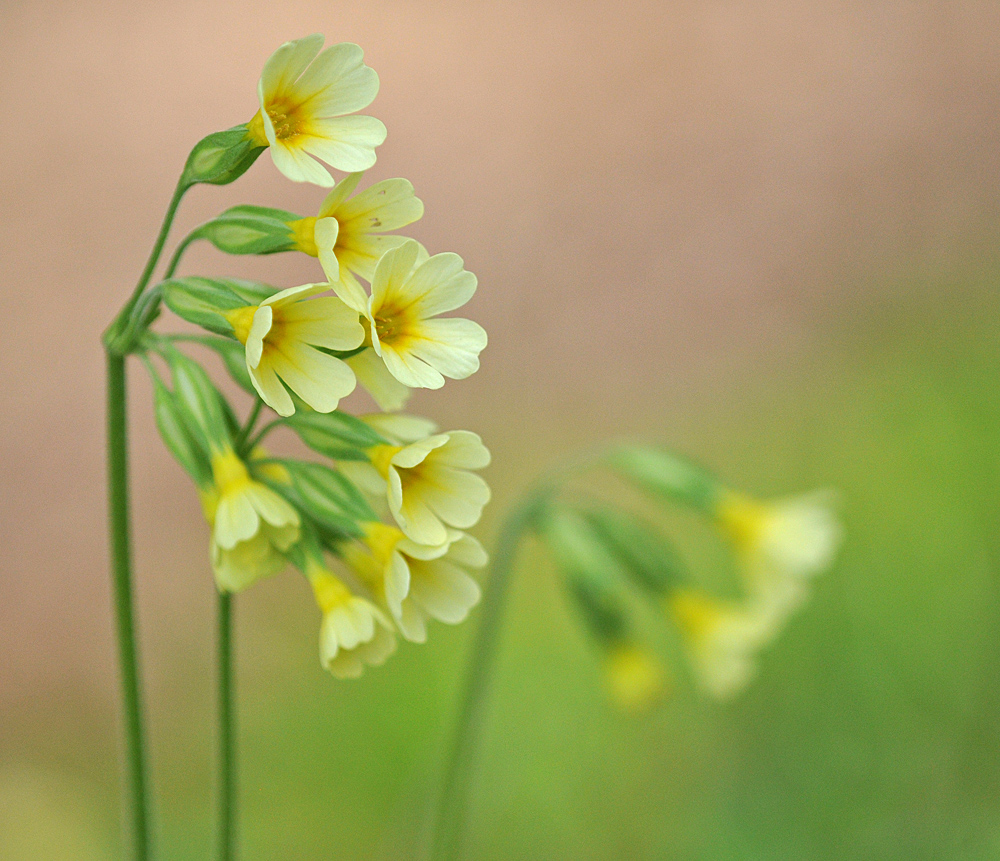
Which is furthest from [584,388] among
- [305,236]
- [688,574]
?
[305,236]

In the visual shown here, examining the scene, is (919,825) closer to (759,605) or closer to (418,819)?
(759,605)

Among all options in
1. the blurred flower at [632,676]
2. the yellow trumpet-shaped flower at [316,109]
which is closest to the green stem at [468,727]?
the blurred flower at [632,676]

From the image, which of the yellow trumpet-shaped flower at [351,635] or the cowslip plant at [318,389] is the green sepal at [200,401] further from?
the yellow trumpet-shaped flower at [351,635]

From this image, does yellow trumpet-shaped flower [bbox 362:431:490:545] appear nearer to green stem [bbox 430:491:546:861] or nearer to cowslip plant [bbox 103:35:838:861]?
cowslip plant [bbox 103:35:838:861]

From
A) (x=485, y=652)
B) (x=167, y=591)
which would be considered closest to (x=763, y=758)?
(x=485, y=652)

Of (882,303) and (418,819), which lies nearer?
(418,819)

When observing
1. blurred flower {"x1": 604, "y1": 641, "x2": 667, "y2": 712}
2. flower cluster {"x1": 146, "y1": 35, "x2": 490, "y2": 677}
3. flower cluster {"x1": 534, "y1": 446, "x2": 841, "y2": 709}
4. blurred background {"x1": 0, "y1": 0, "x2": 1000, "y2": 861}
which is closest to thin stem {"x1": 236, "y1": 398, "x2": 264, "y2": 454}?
flower cluster {"x1": 146, "y1": 35, "x2": 490, "y2": 677}
